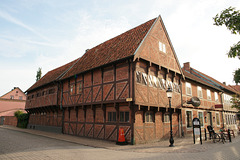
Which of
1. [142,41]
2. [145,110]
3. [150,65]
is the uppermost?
[142,41]

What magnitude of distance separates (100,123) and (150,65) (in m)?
6.36

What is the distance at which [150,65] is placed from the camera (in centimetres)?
1366

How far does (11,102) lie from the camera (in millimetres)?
42688

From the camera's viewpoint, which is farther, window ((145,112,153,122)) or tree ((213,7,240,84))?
window ((145,112,153,122))

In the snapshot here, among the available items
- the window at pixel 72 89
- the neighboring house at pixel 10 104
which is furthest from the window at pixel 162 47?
the neighboring house at pixel 10 104

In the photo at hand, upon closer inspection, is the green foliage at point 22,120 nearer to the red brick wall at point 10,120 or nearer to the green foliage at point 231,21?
the red brick wall at point 10,120

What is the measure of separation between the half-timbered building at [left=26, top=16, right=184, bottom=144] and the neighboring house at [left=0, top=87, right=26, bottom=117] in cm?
2836

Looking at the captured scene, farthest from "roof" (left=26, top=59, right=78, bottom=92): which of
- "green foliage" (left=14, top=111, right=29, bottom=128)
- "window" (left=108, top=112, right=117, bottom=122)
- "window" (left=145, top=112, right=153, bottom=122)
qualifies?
"window" (left=145, top=112, right=153, bottom=122)

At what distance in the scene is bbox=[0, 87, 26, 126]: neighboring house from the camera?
38250 millimetres

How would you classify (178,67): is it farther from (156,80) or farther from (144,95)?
(144,95)

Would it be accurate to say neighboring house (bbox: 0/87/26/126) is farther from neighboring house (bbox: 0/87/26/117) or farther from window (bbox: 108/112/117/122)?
window (bbox: 108/112/117/122)

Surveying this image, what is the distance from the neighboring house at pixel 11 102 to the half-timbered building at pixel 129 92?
28.4 metres

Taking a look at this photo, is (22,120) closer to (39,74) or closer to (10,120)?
(10,120)

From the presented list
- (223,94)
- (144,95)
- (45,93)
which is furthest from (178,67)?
(45,93)
